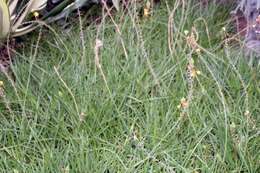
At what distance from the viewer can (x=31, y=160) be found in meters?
1.46

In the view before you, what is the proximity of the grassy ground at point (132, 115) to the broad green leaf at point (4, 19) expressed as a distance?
0.69ft

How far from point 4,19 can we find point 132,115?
0.98 meters

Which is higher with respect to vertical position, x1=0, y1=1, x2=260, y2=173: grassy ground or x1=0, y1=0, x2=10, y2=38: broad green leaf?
x1=0, y1=0, x2=10, y2=38: broad green leaf

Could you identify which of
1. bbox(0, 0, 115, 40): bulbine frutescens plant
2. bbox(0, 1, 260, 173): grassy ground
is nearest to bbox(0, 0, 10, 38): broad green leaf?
bbox(0, 0, 115, 40): bulbine frutescens plant

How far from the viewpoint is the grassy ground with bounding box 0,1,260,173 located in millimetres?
1458

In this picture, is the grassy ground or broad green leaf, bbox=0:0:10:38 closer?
the grassy ground

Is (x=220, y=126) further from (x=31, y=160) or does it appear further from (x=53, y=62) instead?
(x=53, y=62)

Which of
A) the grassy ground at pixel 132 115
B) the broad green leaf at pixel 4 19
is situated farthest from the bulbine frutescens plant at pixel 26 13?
the grassy ground at pixel 132 115

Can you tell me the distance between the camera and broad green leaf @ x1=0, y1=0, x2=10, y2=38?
2.01 meters

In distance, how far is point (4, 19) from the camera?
6.75ft

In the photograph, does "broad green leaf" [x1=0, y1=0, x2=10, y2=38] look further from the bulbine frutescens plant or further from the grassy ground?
the grassy ground

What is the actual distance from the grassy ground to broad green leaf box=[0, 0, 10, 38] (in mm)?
210

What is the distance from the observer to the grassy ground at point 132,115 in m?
1.46

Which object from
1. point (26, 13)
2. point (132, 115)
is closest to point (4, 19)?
A: point (26, 13)
